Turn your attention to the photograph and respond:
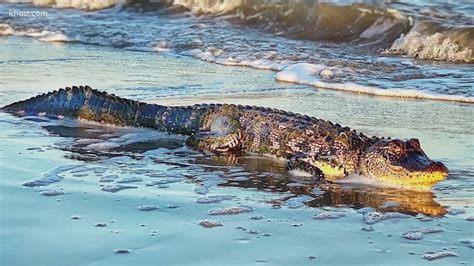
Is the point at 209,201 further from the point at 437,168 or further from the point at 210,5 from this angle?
the point at 210,5

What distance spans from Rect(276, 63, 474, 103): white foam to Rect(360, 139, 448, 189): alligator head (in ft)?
10.5

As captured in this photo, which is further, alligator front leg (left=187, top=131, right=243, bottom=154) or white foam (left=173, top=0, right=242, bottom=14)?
white foam (left=173, top=0, right=242, bottom=14)

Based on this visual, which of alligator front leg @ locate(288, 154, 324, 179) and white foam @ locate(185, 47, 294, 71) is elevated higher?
white foam @ locate(185, 47, 294, 71)

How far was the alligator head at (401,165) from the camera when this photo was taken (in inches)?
199

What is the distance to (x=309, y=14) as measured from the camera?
1573 cm

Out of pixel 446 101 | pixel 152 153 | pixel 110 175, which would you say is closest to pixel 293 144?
pixel 152 153

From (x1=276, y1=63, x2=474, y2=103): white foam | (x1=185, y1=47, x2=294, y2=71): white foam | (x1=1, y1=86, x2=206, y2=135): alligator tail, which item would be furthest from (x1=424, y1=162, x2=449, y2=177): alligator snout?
(x1=185, y1=47, x2=294, y2=71): white foam

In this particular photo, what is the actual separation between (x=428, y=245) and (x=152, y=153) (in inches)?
101

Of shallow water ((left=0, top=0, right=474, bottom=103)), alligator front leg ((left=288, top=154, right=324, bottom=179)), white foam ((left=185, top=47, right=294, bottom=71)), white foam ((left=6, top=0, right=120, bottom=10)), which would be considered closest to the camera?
alligator front leg ((left=288, top=154, right=324, bottom=179))

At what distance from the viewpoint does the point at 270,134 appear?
6211mm

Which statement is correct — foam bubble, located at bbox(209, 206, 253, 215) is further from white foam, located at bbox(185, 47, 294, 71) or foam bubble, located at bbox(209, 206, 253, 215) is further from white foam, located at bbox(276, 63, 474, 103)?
white foam, located at bbox(185, 47, 294, 71)

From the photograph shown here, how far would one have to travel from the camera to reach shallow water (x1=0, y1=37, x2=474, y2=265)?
3742 mm

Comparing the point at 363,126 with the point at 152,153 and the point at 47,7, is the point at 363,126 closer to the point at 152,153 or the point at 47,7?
the point at 152,153

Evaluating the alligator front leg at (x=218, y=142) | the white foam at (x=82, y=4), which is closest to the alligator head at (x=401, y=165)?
the alligator front leg at (x=218, y=142)
